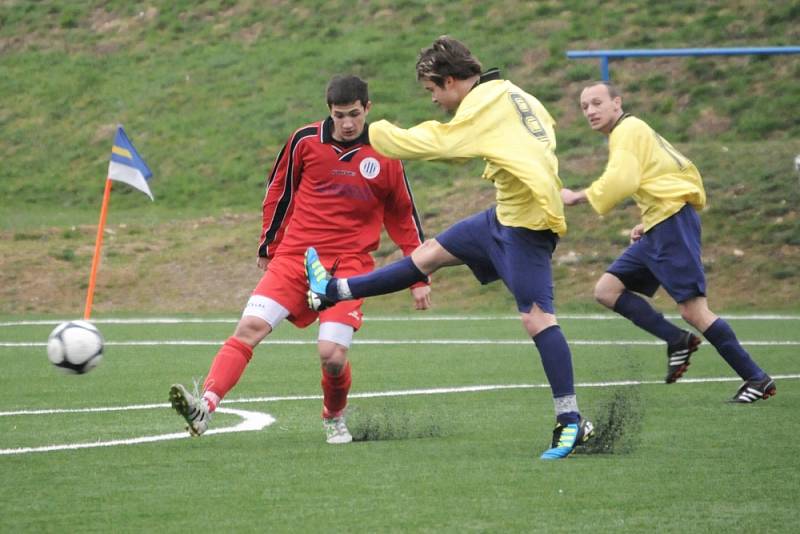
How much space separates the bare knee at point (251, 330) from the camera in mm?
8234

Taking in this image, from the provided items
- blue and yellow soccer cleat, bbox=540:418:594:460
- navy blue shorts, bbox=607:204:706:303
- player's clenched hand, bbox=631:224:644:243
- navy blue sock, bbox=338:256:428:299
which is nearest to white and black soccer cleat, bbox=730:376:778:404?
navy blue shorts, bbox=607:204:706:303

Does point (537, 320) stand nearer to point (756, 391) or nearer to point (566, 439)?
point (566, 439)

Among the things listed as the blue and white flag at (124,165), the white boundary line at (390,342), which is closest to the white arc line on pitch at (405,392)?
the white boundary line at (390,342)

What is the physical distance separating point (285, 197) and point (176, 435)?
143cm

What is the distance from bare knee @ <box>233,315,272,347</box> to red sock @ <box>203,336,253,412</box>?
27mm

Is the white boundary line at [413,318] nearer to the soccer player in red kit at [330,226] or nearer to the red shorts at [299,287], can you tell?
the soccer player in red kit at [330,226]

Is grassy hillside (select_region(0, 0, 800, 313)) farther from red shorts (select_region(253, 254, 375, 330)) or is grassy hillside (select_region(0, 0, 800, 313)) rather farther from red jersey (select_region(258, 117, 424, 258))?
red shorts (select_region(253, 254, 375, 330))

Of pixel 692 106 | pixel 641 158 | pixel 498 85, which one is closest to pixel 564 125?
pixel 692 106

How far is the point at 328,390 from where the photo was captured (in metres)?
8.38

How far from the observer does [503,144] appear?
23.7 feet

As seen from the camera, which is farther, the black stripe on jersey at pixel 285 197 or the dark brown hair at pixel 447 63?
the black stripe on jersey at pixel 285 197

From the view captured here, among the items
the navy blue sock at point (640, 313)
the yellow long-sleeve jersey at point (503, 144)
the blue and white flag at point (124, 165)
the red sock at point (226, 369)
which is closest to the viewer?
the yellow long-sleeve jersey at point (503, 144)

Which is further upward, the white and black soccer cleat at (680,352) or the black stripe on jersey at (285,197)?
the black stripe on jersey at (285,197)

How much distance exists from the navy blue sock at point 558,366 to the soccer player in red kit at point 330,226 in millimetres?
→ 1085
